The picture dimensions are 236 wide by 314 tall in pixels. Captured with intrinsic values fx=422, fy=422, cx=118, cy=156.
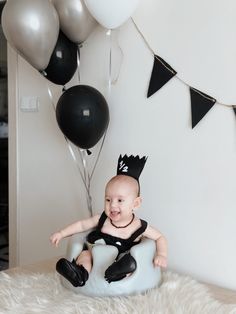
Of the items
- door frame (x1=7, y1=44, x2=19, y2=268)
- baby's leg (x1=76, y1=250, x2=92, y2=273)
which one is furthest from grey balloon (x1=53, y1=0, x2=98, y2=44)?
baby's leg (x1=76, y1=250, x2=92, y2=273)

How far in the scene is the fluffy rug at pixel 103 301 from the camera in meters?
1.14

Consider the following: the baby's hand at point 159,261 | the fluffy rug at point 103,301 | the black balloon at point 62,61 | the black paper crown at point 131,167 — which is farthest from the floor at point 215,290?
the black balloon at point 62,61

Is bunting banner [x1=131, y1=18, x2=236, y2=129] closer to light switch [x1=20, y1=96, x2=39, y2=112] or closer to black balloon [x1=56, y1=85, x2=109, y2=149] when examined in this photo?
black balloon [x1=56, y1=85, x2=109, y2=149]

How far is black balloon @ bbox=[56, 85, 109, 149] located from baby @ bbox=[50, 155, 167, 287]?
259 mm

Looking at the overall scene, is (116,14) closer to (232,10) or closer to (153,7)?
(153,7)

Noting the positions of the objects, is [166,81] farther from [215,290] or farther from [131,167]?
[215,290]

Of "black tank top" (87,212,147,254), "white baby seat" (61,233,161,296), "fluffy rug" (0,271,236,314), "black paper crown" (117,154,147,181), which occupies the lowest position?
"fluffy rug" (0,271,236,314)

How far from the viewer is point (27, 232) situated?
82.5 inches

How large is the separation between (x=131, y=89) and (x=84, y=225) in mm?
604

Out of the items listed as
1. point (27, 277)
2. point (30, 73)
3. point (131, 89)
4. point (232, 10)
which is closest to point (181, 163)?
point (131, 89)

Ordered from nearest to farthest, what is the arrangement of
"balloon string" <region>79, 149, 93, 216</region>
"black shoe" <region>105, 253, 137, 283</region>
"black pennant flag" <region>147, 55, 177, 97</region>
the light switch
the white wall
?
1. "black shoe" <region>105, 253, 137, 283</region>
2. the white wall
3. "black pennant flag" <region>147, 55, 177, 97</region>
4. "balloon string" <region>79, 149, 93, 216</region>
5. the light switch

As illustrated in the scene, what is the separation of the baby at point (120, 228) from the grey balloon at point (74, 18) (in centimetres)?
57

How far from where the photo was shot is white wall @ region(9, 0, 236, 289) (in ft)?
4.71

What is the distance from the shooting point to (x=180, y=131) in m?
1.54
